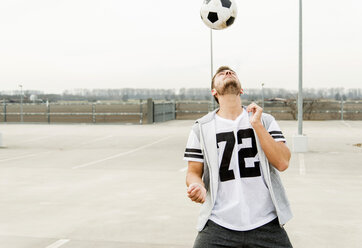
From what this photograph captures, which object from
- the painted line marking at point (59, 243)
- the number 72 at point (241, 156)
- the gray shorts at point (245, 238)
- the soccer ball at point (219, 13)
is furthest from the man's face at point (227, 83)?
the painted line marking at point (59, 243)

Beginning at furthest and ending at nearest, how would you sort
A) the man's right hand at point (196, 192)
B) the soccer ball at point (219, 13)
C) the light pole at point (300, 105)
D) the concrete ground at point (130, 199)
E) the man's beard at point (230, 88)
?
the light pole at point (300, 105), the soccer ball at point (219, 13), the concrete ground at point (130, 199), the man's beard at point (230, 88), the man's right hand at point (196, 192)

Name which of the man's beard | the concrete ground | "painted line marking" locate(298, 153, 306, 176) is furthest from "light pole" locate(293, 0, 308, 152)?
the man's beard

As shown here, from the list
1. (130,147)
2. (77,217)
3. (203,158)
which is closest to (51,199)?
(77,217)

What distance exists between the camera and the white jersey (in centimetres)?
314

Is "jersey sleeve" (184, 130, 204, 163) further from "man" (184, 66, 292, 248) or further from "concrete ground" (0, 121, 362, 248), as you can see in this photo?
"concrete ground" (0, 121, 362, 248)

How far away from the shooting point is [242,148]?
3182 mm

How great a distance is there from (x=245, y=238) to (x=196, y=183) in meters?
0.46

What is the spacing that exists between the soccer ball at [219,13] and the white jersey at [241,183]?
3.65 metres

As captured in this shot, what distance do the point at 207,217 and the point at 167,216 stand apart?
438cm

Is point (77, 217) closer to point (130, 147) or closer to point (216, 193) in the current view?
point (216, 193)

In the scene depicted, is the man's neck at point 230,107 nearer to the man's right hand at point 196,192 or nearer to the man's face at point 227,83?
the man's face at point 227,83

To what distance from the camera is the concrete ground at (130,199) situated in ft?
21.1

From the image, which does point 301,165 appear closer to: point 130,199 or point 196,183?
point 130,199

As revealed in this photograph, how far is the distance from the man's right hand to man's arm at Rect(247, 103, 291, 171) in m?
0.46
